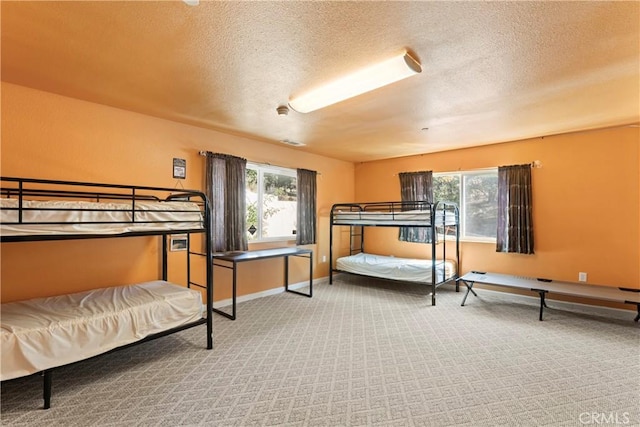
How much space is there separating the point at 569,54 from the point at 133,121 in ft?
13.0

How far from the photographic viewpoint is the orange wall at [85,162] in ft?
8.33

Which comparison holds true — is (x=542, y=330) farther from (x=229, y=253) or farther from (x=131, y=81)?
(x=131, y=81)

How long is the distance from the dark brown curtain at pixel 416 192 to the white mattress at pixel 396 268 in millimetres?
523

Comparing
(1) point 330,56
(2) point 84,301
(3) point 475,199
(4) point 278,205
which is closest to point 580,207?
(3) point 475,199

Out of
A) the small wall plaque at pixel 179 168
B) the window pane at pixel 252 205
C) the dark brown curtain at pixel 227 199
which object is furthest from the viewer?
the window pane at pixel 252 205

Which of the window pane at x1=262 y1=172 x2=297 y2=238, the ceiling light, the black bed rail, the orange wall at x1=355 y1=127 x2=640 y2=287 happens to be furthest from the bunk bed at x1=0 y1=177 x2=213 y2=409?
the orange wall at x1=355 y1=127 x2=640 y2=287

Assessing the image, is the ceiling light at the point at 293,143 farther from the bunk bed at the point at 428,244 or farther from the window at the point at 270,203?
the bunk bed at the point at 428,244

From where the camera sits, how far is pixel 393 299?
4387 millimetres

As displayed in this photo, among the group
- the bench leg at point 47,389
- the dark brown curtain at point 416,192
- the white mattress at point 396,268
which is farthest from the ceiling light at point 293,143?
the bench leg at point 47,389

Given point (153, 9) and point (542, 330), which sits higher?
point (153, 9)

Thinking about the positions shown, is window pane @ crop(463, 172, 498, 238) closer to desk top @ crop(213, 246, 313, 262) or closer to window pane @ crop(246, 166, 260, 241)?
desk top @ crop(213, 246, 313, 262)

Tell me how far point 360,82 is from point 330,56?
0.40m

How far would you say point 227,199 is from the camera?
395 cm

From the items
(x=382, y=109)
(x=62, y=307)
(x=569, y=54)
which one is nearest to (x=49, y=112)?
(x=62, y=307)
